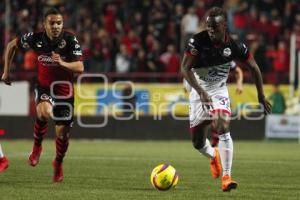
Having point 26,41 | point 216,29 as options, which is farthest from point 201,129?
point 26,41

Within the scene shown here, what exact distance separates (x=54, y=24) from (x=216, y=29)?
2134 millimetres

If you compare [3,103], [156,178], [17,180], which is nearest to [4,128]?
[3,103]

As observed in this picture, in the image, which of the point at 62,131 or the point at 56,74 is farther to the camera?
the point at 56,74

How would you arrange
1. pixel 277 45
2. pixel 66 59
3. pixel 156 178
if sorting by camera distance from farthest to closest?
pixel 277 45 → pixel 66 59 → pixel 156 178

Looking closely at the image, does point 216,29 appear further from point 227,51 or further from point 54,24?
point 54,24

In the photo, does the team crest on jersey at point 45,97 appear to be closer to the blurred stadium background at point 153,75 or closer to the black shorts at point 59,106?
the black shorts at point 59,106

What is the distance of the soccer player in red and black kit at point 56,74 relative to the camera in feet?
34.6

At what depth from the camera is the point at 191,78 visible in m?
9.95

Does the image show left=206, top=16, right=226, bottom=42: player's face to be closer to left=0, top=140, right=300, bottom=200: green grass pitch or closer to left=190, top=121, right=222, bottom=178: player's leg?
left=190, top=121, right=222, bottom=178: player's leg

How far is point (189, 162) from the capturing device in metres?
14.6

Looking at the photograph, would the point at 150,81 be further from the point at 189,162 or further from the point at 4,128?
the point at 189,162

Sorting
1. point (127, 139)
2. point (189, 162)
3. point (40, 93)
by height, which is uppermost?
point (40, 93)

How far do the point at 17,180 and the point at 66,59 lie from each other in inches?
69.2

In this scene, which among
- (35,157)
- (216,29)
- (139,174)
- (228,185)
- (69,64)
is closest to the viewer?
(228,185)
